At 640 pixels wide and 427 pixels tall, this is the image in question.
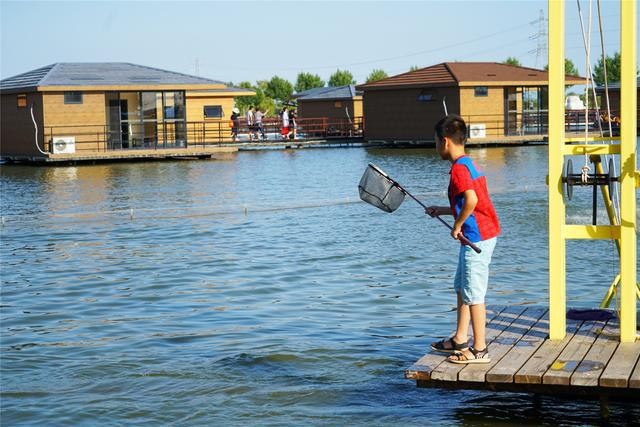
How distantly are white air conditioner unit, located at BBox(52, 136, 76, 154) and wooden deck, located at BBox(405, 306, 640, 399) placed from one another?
111ft

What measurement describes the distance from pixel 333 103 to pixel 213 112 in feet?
49.9

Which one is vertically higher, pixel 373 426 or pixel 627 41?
pixel 627 41

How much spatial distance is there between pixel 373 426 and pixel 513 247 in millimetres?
8947

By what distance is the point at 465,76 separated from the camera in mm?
49031

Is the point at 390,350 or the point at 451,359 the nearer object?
the point at 451,359

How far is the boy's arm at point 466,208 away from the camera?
23.3ft

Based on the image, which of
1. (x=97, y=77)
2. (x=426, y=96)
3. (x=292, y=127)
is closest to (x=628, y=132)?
(x=97, y=77)

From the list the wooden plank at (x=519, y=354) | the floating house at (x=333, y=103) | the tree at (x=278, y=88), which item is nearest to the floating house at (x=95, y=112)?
the floating house at (x=333, y=103)

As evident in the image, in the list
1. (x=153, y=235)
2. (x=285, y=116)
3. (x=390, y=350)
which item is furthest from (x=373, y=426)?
(x=285, y=116)

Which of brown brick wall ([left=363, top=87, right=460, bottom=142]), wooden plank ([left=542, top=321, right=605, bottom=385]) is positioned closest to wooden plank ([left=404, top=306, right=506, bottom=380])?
wooden plank ([left=542, top=321, right=605, bottom=385])

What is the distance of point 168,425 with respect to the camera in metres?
7.82

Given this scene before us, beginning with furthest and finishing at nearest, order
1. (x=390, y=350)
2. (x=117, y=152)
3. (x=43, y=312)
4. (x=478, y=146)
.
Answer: (x=478, y=146) → (x=117, y=152) → (x=43, y=312) → (x=390, y=350)

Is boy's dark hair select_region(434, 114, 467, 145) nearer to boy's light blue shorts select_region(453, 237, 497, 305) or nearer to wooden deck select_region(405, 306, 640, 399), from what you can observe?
boy's light blue shorts select_region(453, 237, 497, 305)

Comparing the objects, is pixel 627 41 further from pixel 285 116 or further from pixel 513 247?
pixel 285 116
